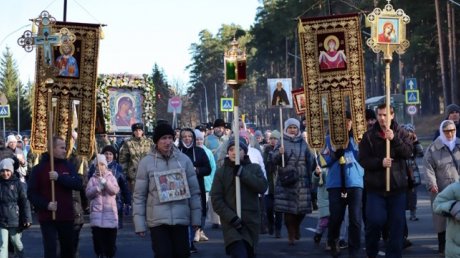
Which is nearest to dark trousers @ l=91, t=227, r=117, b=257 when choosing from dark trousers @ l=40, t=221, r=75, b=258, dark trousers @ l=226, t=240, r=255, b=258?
dark trousers @ l=40, t=221, r=75, b=258

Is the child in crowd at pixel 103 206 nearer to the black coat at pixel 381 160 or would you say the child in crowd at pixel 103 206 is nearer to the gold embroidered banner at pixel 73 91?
the gold embroidered banner at pixel 73 91

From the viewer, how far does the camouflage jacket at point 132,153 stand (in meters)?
18.0

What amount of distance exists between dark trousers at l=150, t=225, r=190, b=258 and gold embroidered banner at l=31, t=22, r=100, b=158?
20.1ft

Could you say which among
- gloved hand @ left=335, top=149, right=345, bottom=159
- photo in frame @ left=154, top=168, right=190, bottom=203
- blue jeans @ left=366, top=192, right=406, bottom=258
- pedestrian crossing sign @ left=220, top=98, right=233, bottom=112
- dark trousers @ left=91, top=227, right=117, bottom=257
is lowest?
dark trousers @ left=91, top=227, right=117, bottom=257

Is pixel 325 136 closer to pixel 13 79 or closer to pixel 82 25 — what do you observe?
pixel 82 25

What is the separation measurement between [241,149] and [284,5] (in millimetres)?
68979

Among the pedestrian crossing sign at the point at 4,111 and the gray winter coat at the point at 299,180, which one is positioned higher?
the pedestrian crossing sign at the point at 4,111

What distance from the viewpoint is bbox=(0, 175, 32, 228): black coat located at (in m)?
12.7

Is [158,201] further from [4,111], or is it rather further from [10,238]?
[4,111]

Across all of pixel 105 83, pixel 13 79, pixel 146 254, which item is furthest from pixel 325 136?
pixel 13 79

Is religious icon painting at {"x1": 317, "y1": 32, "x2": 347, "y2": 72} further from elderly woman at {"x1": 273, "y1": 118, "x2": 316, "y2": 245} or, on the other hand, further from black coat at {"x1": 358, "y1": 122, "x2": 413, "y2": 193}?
black coat at {"x1": 358, "y1": 122, "x2": 413, "y2": 193}

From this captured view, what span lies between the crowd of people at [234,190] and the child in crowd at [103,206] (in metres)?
0.01

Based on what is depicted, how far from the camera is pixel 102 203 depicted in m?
13.3

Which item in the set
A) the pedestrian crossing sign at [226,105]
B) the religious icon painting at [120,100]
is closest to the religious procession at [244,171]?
the religious icon painting at [120,100]
